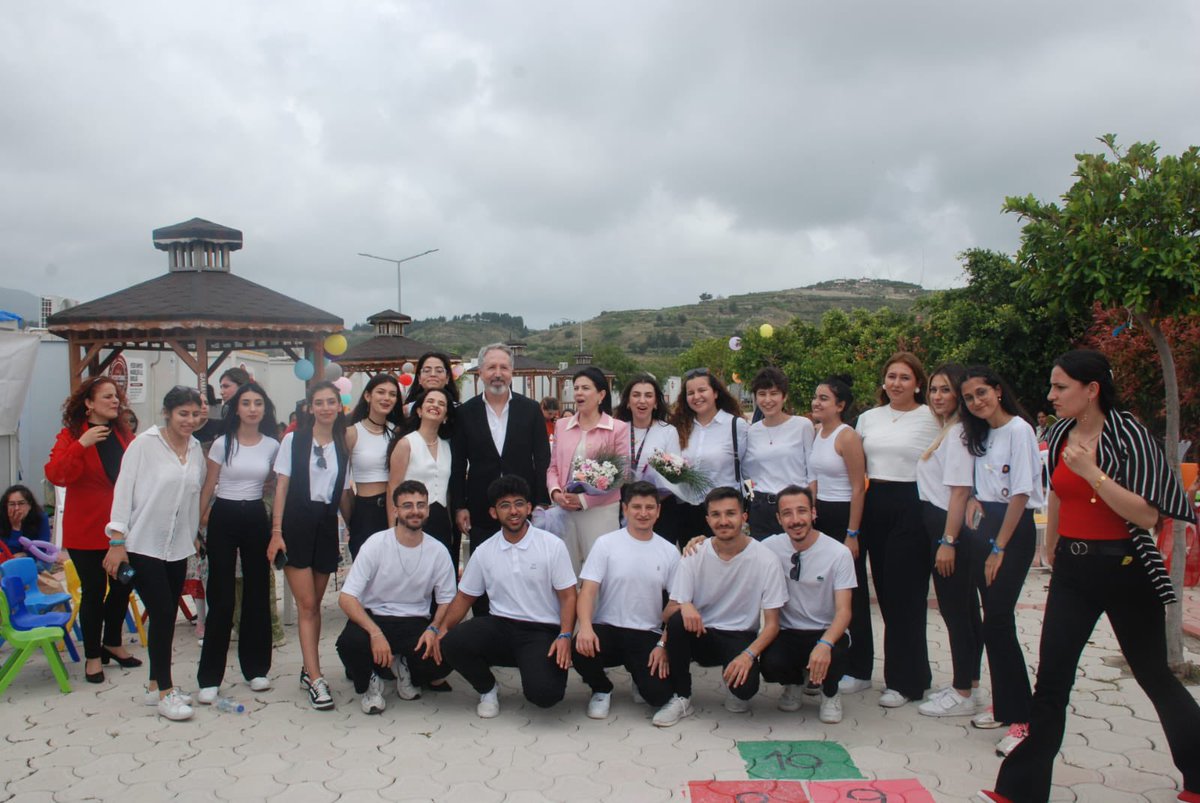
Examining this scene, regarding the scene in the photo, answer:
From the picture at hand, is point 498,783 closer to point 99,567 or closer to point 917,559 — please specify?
point 917,559

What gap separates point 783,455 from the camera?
17.2 feet

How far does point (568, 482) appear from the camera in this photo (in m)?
5.32

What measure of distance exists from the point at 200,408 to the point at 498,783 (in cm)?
259

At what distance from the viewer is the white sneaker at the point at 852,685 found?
5.05 metres

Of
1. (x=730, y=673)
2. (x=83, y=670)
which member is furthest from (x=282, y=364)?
(x=730, y=673)

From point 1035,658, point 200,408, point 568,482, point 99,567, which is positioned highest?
point 200,408

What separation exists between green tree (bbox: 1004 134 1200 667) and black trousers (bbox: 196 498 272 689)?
4.64m

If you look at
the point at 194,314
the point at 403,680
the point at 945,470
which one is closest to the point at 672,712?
the point at 403,680

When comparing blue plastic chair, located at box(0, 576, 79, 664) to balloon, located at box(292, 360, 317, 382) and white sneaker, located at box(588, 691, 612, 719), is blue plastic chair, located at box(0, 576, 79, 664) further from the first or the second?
balloon, located at box(292, 360, 317, 382)

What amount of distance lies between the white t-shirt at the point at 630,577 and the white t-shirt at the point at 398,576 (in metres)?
0.83

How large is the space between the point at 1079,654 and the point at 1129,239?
7.93ft

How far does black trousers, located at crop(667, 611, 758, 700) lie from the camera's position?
4648 millimetres

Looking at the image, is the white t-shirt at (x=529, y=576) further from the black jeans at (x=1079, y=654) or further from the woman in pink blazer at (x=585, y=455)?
the black jeans at (x=1079, y=654)

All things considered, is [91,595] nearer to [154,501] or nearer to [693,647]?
[154,501]
